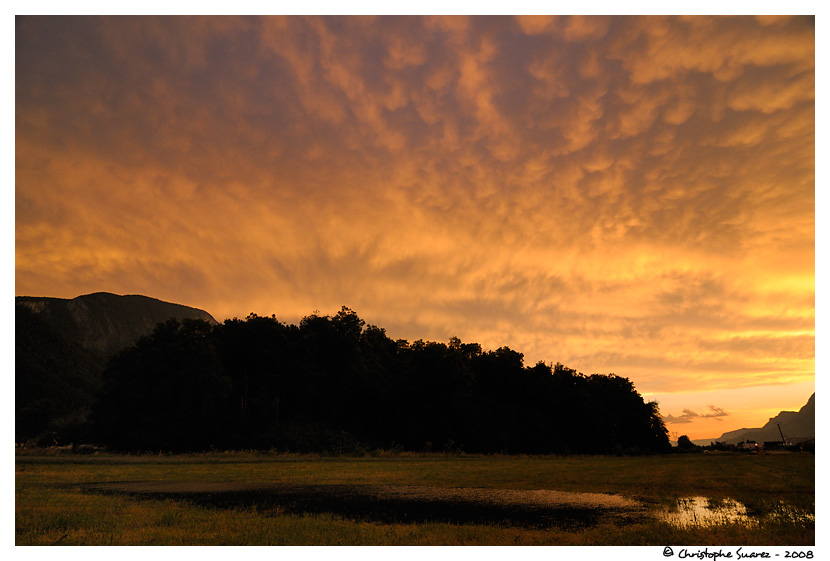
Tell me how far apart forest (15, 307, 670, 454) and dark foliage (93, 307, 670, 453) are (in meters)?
0.22

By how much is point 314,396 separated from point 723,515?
77841 mm

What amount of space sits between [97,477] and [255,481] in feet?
33.2

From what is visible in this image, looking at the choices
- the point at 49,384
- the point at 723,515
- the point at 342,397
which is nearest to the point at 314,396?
the point at 342,397

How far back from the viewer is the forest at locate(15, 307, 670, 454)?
66250mm

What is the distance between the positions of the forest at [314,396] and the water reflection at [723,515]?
165 ft

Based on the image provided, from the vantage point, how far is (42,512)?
14.8 m

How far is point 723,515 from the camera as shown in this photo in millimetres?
14828

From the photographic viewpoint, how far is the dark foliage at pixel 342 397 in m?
66.3

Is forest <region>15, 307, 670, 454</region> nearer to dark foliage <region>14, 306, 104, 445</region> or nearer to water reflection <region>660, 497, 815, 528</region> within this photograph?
dark foliage <region>14, 306, 104, 445</region>

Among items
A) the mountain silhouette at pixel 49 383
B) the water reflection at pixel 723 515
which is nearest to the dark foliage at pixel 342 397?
the mountain silhouette at pixel 49 383

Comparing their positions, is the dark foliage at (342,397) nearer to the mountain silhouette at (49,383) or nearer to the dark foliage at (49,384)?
the mountain silhouette at (49,383)

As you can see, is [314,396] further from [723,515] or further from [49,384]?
[723,515]

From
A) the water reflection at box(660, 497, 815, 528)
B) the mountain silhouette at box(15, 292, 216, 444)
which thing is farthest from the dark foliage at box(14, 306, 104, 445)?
the water reflection at box(660, 497, 815, 528)
